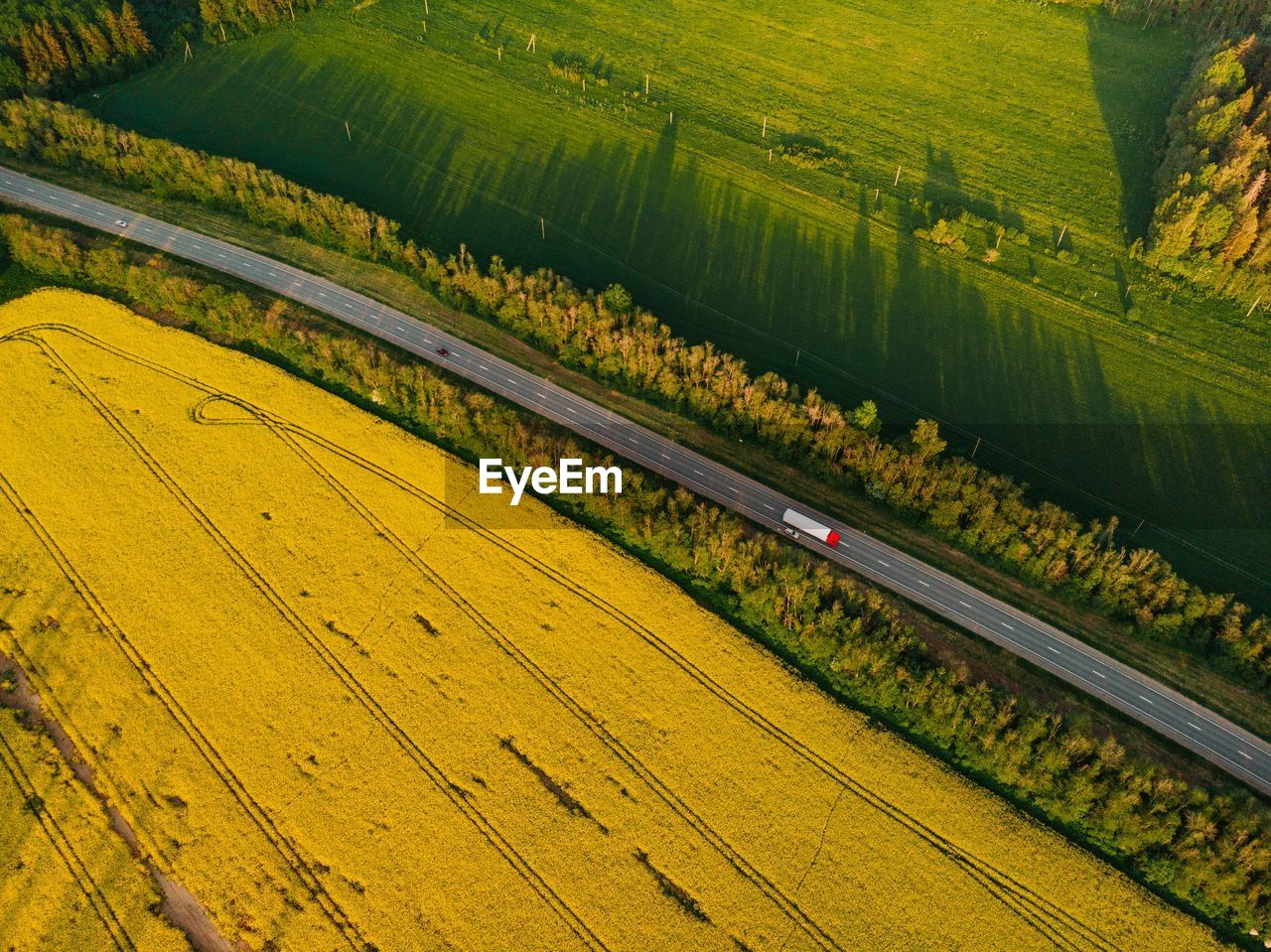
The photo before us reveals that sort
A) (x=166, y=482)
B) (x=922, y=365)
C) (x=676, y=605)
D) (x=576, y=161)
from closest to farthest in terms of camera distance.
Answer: (x=676, y=605), (x=166, y=482), (x=922, y=365), (x=576, y=161)

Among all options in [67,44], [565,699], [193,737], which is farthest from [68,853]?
[67,44]

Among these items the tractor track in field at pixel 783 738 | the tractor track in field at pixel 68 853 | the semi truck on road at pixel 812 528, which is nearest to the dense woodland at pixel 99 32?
the tractor track in field at pixel 783 738

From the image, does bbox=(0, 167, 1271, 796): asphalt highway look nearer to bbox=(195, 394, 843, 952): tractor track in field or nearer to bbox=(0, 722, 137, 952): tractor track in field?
bbox=(195, 394, 843, 952): tractor track in field

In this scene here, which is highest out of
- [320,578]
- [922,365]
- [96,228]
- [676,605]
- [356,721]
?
[922,365]

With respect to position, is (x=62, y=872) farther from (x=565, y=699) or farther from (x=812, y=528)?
(x=812, y=528)

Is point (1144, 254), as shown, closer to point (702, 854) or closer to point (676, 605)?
point (676, 605)

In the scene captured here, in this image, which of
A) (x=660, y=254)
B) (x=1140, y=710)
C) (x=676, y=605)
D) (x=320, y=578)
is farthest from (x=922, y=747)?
(x=660, y=254)

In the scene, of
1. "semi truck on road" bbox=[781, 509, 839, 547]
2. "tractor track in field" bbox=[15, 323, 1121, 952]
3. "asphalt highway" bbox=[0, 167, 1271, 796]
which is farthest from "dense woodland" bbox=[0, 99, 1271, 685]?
"tractor track in field" bbox=[15, 323, 1121, 952]
